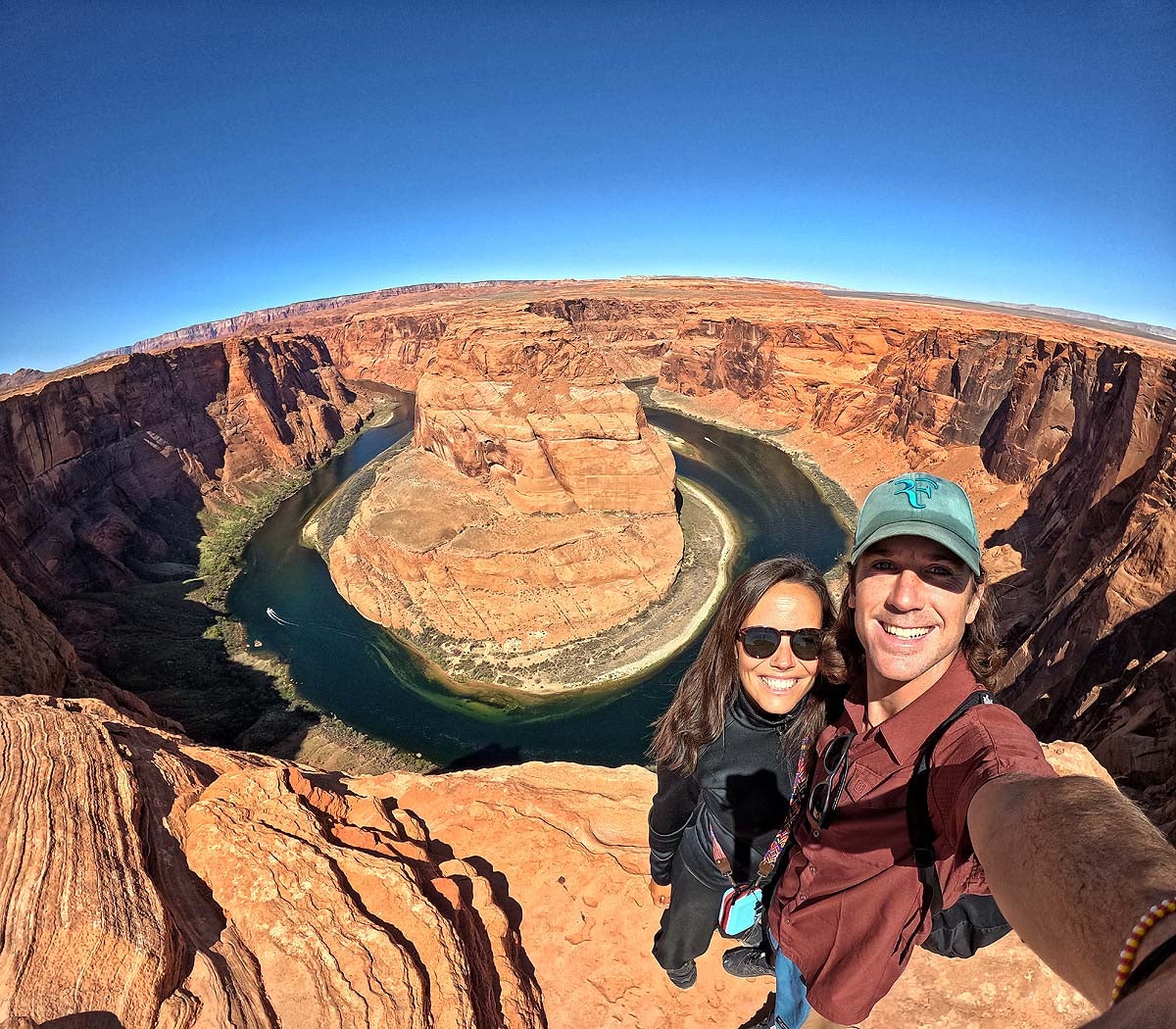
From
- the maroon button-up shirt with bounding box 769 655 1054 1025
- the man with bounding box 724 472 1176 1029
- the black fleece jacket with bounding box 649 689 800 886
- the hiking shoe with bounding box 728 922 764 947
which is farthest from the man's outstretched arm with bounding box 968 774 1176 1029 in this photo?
the hiking shoe with bounding box 728 922 764 947

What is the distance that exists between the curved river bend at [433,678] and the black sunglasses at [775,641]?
2142cm

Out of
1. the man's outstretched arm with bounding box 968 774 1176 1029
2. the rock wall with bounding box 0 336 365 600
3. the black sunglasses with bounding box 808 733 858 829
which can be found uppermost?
the rock wall with bounding box 0 336 365 600

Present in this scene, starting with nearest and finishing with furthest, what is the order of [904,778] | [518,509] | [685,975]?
[904,778] < [685,975] < [518,509]

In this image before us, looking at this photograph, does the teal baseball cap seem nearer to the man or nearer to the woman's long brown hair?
the man

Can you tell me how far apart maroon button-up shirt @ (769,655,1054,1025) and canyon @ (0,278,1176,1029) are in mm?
3035

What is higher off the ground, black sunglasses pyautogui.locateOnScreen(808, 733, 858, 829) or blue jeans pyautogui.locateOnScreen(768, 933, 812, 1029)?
black sunglasses pyautogui.locateOnScreen(808, 733, 858, 829)

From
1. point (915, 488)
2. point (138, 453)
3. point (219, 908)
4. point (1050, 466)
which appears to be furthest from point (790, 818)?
point (138, 453)

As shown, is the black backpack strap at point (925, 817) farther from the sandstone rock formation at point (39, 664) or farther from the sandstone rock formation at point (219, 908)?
the sandstone rock formation at point (39, 664)

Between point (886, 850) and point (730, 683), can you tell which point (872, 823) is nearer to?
point (886, 850)

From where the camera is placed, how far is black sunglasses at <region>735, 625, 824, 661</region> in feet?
11.3

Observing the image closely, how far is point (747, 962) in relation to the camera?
4566mm

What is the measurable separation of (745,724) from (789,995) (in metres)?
1.83

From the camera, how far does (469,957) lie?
6070mm

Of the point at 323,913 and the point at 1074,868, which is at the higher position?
the point at 1074,868
